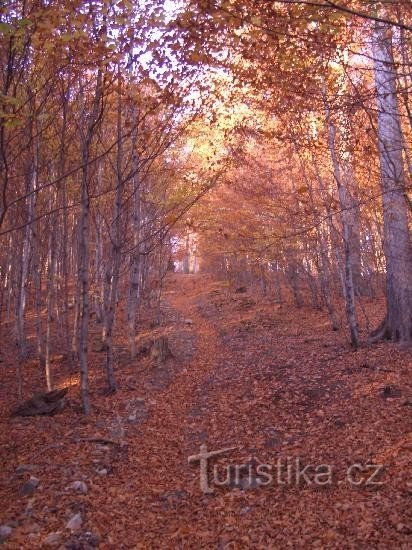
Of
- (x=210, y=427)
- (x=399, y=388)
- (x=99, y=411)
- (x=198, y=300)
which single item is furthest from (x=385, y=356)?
(x=198, y=300)

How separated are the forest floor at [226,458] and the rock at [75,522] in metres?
0.02

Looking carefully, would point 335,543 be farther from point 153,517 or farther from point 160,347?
point 160,347

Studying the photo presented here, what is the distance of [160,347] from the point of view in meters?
11.2

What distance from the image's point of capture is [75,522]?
413cm

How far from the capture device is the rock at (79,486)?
4.79 m

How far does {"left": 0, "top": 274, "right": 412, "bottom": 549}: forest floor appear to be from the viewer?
13.0 ft

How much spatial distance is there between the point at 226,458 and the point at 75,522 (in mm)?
2055

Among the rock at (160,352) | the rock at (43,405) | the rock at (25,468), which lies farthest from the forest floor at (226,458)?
the rock at (160,352)

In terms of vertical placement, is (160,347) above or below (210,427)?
above

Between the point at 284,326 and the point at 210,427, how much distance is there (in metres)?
8.48

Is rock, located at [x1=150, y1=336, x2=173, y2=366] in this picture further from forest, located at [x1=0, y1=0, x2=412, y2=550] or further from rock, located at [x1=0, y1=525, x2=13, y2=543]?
rock, located at [x1=0, y1=525, x2=13, y2=543]

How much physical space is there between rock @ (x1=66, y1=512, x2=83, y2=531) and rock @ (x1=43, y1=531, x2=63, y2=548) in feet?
0.43

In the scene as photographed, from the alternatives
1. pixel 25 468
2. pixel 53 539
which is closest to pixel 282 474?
pixel 53 539

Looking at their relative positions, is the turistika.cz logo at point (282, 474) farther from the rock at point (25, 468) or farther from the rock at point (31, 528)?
the rock at point (25, 468)
